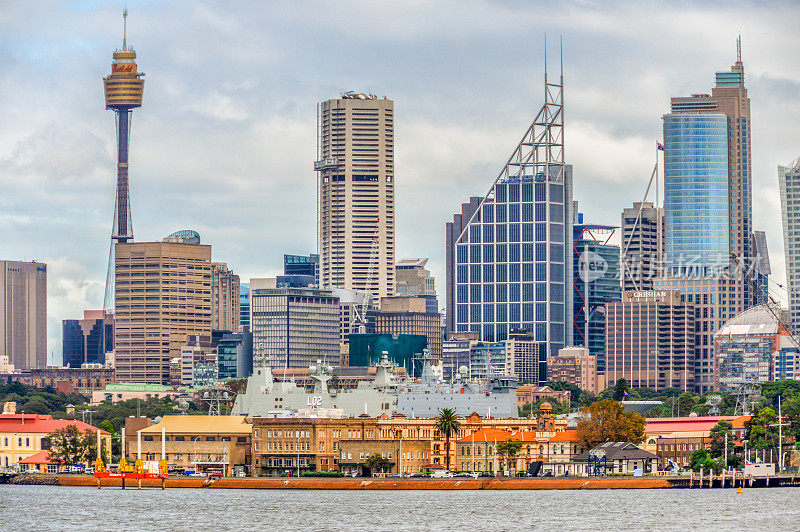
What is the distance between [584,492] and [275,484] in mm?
36722

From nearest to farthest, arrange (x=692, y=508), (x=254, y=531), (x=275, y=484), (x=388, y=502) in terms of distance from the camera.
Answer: (x=254, y=531) → (x=692, y=508) → (x=388, y=502) → (x=275, y=484)

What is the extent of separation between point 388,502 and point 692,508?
30497mm

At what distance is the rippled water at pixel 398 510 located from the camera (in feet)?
458

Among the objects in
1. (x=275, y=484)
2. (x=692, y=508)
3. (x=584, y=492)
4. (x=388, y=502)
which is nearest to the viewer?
(x=692, y=508)

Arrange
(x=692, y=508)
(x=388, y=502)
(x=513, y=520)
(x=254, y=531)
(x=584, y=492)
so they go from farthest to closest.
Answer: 1. (x=584, y=492)
2. (x=388, y=502)
3. (x=692, y=508)
4. (x=513, y=520)
5. (x=254, y=531)

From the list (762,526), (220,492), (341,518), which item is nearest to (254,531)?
(341,518)

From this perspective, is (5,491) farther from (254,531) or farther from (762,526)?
(762,526)

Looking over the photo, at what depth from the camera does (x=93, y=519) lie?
146 m

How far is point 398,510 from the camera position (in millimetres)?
156500

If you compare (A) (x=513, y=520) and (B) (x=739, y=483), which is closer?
(A) (x=513, y=520)

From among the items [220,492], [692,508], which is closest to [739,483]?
[692,508]

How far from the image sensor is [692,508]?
15538 cm

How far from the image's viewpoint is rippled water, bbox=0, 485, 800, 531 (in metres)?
140

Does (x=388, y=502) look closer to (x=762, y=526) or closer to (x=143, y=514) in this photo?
(x=143, y=514)
